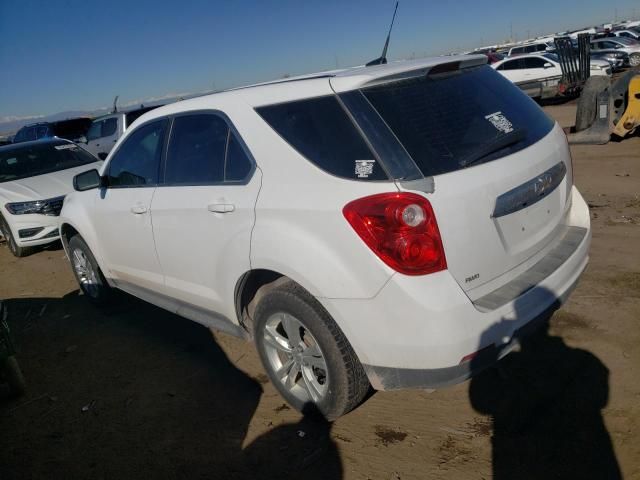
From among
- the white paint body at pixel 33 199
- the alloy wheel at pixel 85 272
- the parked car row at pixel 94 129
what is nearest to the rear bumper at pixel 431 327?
the alloy wheel at pixel 85 272

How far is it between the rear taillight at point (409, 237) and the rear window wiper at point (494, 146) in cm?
35

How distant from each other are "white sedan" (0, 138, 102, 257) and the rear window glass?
618cm

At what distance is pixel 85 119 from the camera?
17062mm

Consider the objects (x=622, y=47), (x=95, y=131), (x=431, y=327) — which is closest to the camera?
(x=431, y=327)

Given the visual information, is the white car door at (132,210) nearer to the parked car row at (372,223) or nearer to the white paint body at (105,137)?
the parked car row at (372,223)

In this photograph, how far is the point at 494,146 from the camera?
8.11 feet

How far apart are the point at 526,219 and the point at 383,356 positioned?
994 millimetres

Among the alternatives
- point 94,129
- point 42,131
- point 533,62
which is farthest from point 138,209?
point 533,62

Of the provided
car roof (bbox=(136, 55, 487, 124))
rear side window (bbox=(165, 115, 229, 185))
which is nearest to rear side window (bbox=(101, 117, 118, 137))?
rear side window (bbox=(165, 115, 229, 185))

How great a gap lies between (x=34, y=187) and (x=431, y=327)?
23.0 feet

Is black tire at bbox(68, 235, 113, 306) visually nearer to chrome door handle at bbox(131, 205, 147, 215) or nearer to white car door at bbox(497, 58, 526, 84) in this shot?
chrome door handle at bbox(131, 205, 147, 215)

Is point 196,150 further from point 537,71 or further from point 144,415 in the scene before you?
point 537,71

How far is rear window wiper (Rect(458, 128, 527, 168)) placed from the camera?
2.37 m

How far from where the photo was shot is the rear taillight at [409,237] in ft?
7.21
